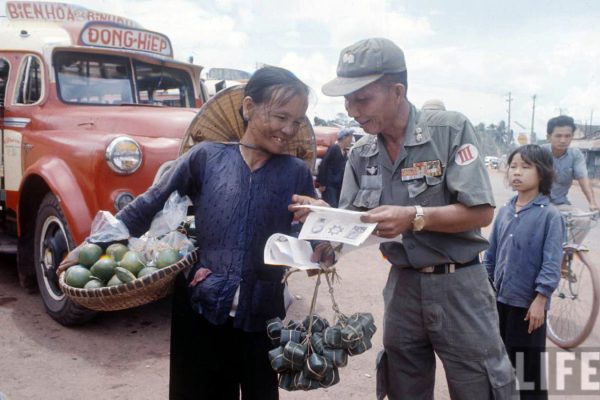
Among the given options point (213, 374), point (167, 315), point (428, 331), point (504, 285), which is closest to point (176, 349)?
point (213, 374)

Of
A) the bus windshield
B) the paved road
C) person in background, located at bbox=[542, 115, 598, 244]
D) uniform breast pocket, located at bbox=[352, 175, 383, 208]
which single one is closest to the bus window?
the bus windshield

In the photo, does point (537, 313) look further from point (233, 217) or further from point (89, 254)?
point (89, 254)

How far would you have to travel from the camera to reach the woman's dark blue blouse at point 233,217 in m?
2.02

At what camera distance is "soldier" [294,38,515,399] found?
1.90 metres

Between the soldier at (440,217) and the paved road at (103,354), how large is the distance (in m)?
1.41

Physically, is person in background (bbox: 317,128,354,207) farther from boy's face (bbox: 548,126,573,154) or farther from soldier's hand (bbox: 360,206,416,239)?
soldier's hand (bbox: 360,206,416,239)

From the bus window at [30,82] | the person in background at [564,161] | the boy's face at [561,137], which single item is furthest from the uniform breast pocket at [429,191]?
the bus window at [30,82]

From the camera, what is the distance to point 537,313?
2678 mm

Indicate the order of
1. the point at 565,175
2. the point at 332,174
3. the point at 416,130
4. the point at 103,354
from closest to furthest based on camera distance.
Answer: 1. the point at 416,130
2. the point at 103,354
3. the point at 565,175
4. the point at 332,174

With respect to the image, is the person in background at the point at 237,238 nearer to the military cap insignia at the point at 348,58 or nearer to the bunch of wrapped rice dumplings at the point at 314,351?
the military cap insignia at the point at 348,58

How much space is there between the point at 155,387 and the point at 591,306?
3238 mm

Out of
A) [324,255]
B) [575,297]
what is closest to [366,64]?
[324,255]

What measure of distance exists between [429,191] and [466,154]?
0.62 feet

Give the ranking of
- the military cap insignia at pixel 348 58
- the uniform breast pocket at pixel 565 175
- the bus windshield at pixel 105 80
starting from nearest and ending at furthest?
1. the military cap insignia at pixel 348 58
2. the uniform breast pocket at pixel 565 175
3. the bus windshield at pixel 105 80
